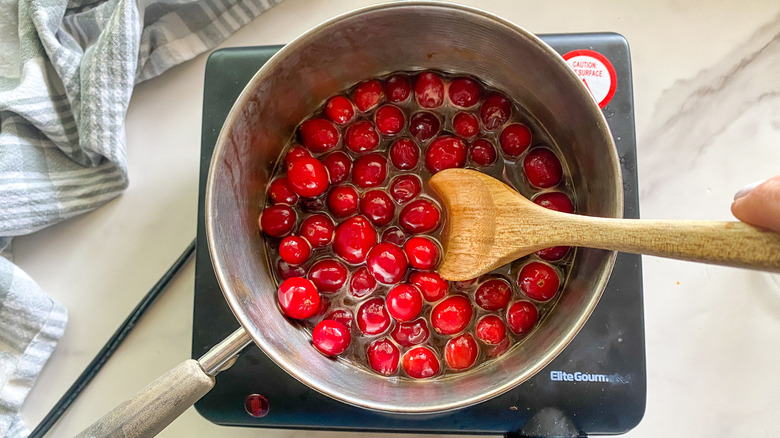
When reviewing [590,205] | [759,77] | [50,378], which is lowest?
[50,378]

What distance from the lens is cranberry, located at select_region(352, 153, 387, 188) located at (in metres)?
0.64

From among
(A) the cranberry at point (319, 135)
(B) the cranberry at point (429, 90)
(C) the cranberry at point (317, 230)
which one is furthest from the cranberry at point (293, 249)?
(B) the cranberry at point (429, 90)

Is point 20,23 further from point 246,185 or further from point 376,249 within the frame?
point 376,249

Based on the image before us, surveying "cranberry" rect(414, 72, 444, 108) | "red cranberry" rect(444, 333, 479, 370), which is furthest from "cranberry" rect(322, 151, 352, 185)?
"red cranberry" rect(444, 333, 479, 370)

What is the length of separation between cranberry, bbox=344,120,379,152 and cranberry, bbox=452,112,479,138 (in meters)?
0.09

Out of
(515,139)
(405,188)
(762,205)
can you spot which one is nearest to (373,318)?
(405,188)

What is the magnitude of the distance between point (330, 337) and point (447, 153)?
24 cm

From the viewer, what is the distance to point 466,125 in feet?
2.11

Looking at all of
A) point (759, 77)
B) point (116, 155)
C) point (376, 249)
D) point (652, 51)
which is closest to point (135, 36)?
point (116, 155)

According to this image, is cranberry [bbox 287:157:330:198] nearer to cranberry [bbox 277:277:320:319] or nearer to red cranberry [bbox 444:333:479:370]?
cranberry [bbox 277:277:320:319]

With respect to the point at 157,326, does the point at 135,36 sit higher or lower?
higher

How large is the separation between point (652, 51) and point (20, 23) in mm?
832

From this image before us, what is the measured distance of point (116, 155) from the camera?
0.72 meters

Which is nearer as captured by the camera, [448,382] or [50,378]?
[448,382]
